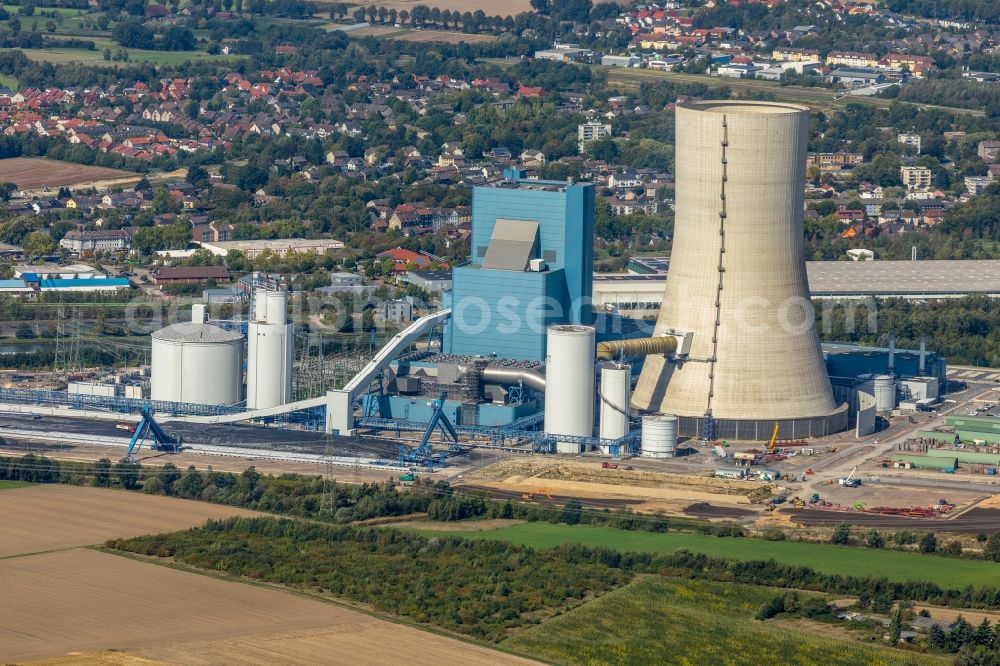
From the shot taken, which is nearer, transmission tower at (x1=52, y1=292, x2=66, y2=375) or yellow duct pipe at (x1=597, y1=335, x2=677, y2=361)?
yellow duct pipe at (x1=597, y1=335, x2=677, y2=361)

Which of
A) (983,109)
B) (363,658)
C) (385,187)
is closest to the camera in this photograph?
(363,658)

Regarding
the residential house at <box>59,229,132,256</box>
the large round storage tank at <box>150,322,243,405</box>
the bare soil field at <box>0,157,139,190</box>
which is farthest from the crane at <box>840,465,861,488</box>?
the bare soil field at <box>0,157,139,190</box>

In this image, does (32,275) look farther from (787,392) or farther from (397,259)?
(787,392)

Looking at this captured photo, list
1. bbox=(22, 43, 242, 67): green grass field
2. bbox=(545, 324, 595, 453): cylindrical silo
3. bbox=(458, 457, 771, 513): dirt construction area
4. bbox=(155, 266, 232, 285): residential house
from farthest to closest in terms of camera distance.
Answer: bbox=(22, 43, 242, 67): green grass field → bbox=(155, 266, 232, 285): residential house → bbox=(545, 324, 595, 453): cylindrical silo → bbox=(458, 457, 771, 513): dirt construction area

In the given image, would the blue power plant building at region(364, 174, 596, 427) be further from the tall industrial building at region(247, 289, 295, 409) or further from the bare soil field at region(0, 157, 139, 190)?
the bare soil field at region(0, 157, 139, 190)

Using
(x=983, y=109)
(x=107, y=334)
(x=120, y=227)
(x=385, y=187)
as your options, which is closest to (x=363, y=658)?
(x=107, y=334)

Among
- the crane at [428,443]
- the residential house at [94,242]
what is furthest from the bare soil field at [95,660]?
the residential house at [94,242]
